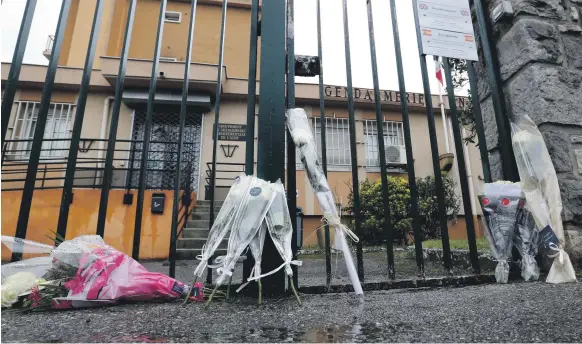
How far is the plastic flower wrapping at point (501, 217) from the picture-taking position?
186cm

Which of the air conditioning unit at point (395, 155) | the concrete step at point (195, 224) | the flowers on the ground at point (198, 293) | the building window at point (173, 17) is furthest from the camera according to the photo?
the building window at point (173, 17)

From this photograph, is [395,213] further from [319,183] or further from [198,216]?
[319,183]

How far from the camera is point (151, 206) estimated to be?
19.5ft

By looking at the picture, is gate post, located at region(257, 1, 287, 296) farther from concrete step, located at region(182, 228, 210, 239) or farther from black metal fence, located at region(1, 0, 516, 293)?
concrete step, located at region(182, 228, 210, 239)

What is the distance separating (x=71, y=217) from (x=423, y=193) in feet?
26.6

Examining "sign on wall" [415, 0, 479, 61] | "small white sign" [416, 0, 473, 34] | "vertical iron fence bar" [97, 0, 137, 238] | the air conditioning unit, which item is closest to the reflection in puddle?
"vertical iron fence bar" [97, 0, 137, 238]

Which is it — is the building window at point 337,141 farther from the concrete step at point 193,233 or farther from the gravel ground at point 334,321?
the gravel ground at point 334,321

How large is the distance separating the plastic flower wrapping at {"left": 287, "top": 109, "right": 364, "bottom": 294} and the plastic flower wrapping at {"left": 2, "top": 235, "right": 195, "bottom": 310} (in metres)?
0.88

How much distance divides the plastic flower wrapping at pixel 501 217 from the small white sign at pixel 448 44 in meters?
0.95

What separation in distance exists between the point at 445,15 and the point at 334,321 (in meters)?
2.26

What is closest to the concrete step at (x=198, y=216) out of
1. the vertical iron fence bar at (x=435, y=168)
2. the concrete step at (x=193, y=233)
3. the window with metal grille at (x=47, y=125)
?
the concrete step at (x=193, y=233)

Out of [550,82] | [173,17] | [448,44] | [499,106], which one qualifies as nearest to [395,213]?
[499,106]

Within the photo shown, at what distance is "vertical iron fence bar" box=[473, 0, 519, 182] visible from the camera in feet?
6.97

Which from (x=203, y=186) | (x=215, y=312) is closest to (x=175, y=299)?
(x=215, y=312)
